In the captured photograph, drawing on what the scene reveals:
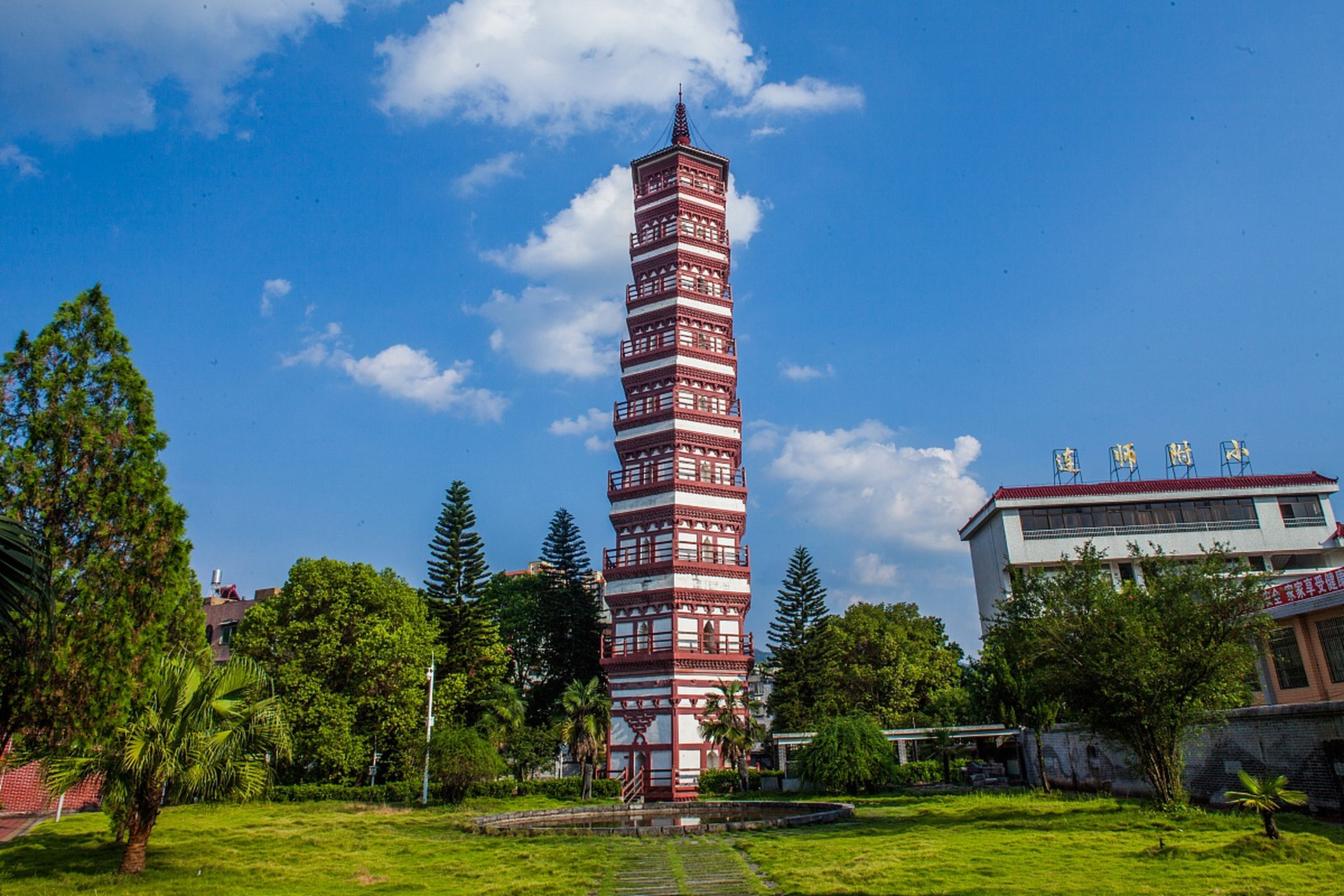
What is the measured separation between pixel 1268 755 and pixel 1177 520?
37.2m

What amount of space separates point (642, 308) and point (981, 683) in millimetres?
27656

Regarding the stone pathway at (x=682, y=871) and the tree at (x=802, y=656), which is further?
the tree at (x=802, y=656)

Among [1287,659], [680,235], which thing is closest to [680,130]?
[680,235]

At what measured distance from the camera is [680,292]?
5009 cm

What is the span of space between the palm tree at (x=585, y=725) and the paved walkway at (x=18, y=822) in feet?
63.1

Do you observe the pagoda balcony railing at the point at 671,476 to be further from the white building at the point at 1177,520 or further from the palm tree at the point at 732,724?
the white building at the point at 1177,520

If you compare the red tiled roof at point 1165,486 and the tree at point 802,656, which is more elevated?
the red tiled roof at point 1165,486

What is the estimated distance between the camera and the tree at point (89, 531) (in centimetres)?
1352

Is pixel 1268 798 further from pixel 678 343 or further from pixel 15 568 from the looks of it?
pixel 678 343

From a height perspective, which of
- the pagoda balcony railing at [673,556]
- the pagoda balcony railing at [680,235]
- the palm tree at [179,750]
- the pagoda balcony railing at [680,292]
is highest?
the pagoda balcony railing at [680,235]

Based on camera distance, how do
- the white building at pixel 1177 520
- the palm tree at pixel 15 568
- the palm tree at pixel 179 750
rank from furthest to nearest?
the white building at pixel 1177 520 → the palm tree at pixel 179 750 → the palm tree at pixel 15 568

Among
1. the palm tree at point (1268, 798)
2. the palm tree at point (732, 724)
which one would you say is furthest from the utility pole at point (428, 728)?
the palm tree at point (1268, 798)

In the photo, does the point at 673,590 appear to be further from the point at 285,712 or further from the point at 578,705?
the point at 285,712

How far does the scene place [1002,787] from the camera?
34.1 m
